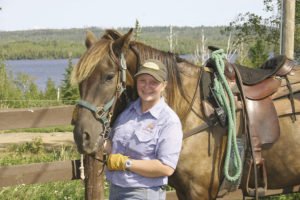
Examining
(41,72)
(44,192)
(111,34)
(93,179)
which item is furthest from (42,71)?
(111,34)

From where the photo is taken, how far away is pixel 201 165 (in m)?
3.25

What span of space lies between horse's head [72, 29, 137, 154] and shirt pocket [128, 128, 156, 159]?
0.26 meters

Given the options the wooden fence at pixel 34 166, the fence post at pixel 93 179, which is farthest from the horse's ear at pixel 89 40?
the wooden fence at pixel 34 166

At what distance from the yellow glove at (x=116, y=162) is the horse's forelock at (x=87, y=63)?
0.52m

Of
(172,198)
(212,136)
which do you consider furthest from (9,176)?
(212,136)

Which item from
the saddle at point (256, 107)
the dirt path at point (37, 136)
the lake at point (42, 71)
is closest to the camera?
the saddle at point (256, 107)

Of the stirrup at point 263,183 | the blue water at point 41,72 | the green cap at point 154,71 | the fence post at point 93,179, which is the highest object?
the green cap at point 154,71

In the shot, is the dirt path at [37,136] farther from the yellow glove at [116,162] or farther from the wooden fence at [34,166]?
the yellow glove at [116,162]

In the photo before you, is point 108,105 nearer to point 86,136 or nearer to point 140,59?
point 86,136

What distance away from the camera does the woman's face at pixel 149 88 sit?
2553 millimetres

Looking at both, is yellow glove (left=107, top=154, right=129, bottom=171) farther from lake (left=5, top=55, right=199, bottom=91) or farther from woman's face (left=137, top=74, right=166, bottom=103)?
lake (left=5, top=55, right=199, bottom=91)

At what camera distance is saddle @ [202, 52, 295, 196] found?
3408 millimetres


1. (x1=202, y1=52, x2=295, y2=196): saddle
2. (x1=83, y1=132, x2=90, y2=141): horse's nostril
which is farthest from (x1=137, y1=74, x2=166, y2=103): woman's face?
(x1=202, y1=52, x2=295, y2=196): saddle

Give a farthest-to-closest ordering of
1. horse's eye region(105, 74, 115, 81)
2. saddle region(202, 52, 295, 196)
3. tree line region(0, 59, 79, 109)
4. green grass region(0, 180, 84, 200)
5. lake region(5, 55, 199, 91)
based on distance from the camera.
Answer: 1. lake region(5, 55, 199, 91)
2. tree line region(0, 59, 79, 109)
3. green grass region(0, 180, 84, 200)
4. saddle region(202, 52, 295, 196)
5. horse's eye region(105, 74, 115, 81)
